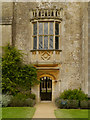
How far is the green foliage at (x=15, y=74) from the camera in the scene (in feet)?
41.1

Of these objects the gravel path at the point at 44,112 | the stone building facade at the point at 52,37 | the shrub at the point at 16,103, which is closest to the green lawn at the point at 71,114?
the gravel path at the point at 44,112

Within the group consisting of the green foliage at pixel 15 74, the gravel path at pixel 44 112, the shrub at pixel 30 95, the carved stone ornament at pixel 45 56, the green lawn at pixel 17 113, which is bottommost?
the gravel path at pixel 44 112

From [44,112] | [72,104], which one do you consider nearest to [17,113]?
[44,112]

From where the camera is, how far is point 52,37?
1280 cm

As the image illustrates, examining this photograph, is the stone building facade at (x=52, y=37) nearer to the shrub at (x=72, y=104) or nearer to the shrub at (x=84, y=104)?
the shrub at (x=84, y=104)

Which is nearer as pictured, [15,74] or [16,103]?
[16,103]

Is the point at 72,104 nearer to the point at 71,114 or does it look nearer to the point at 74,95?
the point at 74,95

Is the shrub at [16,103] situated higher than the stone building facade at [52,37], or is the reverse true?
the stone building facade at [52,37]

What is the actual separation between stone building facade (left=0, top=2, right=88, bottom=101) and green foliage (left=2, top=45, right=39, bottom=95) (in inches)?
17.4

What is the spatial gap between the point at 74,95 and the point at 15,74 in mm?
3835

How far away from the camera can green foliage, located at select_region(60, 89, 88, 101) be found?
11.5 meters

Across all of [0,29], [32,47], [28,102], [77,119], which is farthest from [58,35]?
[77,119]

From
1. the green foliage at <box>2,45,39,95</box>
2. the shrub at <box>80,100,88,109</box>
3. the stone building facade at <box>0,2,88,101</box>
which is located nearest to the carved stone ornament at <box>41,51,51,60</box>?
the stone building facade at <box>0,2,88,101</box>

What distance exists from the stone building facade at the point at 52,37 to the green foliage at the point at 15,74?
17.4 inches
